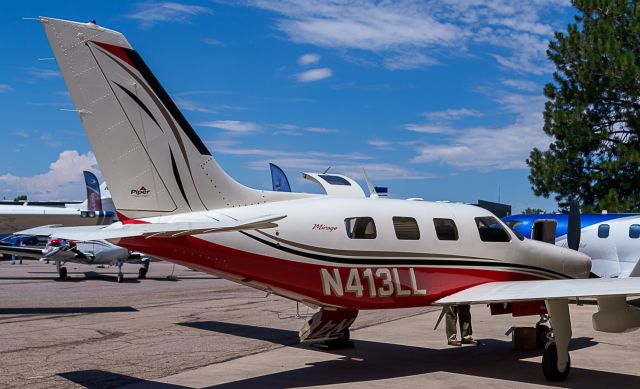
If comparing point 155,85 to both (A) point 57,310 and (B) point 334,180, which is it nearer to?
(B) point 334,180

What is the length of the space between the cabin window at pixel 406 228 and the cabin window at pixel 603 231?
13900mm

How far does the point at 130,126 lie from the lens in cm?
974

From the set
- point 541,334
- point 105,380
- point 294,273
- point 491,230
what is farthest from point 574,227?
point 105,380

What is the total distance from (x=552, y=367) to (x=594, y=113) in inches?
1145

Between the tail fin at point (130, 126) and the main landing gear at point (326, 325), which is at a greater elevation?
the tail fin at point (130, 126)

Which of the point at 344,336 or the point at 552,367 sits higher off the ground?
the point at 344,336

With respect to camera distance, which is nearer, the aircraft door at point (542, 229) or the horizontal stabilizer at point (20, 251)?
the aircraft door at point (542, 229)

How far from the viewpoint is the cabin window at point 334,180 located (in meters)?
12.2

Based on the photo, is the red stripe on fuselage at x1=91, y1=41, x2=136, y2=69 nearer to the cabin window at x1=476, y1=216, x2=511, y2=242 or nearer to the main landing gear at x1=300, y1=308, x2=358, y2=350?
the main landing gear at x1=300, y1=308, x2=358, y2=350

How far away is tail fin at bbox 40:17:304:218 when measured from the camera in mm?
9516

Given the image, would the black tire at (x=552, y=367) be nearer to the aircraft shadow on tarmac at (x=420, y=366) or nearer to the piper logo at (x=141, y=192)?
the aircraft shadow on tarmac at (x=420, y=366)

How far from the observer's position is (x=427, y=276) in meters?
11.1

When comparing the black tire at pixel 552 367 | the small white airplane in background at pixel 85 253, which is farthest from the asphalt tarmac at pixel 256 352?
the small white airplane in background at pixel 85 253

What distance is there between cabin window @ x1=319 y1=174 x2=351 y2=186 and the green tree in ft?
82.8
